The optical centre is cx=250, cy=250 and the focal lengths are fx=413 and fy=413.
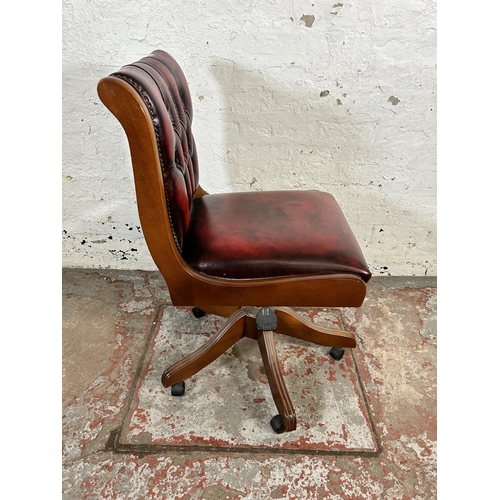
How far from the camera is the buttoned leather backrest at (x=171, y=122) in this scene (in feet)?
2.92

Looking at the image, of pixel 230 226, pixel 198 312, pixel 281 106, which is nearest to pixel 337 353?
pixel 198 312

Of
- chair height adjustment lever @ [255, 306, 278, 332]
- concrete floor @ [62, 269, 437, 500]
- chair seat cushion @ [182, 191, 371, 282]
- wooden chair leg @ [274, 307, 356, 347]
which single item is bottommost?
concrete floor @ [62, 269, 437, 500]

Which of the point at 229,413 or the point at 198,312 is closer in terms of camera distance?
the point at 229,413

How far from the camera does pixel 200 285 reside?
1077 mm

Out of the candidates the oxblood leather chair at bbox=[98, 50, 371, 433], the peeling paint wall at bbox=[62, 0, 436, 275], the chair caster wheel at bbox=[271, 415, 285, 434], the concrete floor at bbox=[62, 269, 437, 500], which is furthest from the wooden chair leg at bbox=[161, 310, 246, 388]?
the peeling paint wall at bbox=[62, 0, 436, 275]

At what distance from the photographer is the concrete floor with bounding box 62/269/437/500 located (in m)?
1.14

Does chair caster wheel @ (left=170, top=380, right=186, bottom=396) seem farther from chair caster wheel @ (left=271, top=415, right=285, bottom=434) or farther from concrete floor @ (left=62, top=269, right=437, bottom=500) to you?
chair caster wheel @ (left=271, top=415, right=285, bottom=434)

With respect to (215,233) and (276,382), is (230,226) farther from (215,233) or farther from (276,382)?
(276,382)

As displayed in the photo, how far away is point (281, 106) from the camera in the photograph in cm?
160

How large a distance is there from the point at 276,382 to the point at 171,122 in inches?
33.0

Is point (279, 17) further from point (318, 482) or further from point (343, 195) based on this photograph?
point (318, 482)

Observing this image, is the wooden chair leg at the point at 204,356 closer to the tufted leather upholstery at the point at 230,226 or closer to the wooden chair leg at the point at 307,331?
the wooden chair leg at the point at 307,331

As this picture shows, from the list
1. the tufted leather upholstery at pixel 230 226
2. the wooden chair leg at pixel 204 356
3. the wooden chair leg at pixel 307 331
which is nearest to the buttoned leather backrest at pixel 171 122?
the tufted leather upholstery at pixel 230 226

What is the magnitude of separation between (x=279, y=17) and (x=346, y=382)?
1.30m
